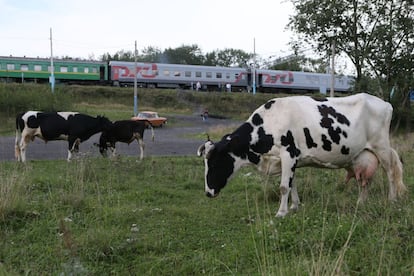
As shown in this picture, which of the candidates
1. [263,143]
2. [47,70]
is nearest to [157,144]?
[263,143]

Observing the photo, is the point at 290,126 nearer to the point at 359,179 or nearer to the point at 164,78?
the point at 359,179

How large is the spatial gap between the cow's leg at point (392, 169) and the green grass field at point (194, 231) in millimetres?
202

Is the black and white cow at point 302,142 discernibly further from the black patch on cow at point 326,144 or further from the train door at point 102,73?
the train door at point 102,73

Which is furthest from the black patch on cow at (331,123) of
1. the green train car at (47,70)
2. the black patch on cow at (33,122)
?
the green train car at (47,70)

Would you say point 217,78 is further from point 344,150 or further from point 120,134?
point 344,150

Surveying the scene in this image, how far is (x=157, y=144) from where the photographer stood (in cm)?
2338

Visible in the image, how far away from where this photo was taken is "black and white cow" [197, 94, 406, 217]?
6.70m

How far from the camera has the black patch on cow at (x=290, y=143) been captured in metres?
6.64

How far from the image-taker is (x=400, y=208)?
5711 millimetres

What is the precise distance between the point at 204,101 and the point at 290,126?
5162 cm

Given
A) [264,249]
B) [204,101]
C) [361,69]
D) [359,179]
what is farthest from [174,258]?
[204,101]

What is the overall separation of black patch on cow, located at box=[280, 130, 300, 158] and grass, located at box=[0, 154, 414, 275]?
0.84m

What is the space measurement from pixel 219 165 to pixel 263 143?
2.48 ft

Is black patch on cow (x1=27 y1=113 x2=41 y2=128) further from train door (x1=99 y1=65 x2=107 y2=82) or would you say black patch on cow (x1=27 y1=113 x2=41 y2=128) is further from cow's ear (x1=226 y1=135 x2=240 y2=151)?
train door (x1=99 y1=65 x2=107 y2=82)
